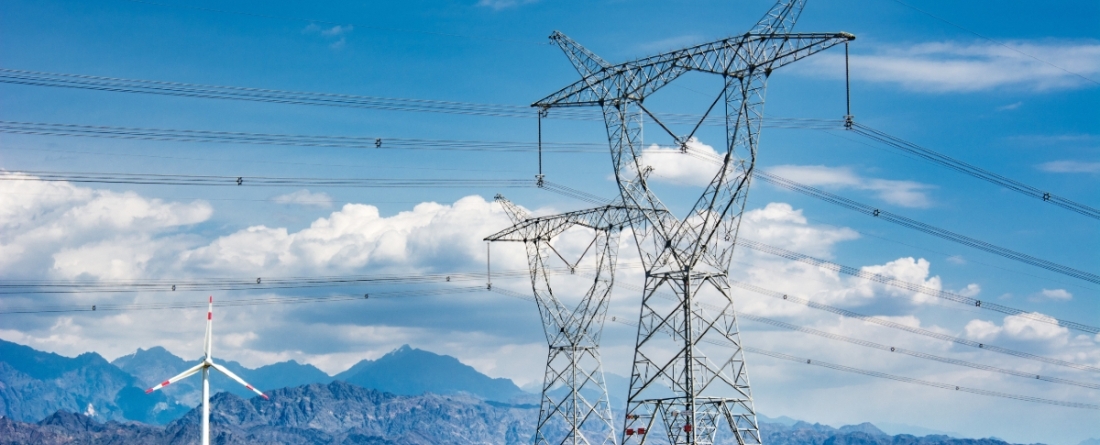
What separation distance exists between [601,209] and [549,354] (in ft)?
52.3

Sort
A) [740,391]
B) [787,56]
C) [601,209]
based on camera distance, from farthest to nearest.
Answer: [601,209]
[740,391]
[787,56]

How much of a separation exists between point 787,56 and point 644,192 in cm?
1505

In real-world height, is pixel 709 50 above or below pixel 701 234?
above

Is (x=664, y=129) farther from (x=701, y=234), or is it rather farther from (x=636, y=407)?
(x=636, y=407)

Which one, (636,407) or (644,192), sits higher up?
(644,192)

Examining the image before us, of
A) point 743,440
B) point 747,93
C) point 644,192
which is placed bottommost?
point 743,440

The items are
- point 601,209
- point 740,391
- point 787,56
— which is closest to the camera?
point 787,56

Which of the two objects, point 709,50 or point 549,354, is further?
point 549,354

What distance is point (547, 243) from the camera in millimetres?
122500

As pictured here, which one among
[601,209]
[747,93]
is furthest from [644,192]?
[601,209]

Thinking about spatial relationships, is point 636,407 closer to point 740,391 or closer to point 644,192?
point 740,391

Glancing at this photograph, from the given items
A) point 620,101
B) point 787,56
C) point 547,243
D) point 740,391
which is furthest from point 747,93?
point 547,243

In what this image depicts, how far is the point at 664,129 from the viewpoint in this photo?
288 ft

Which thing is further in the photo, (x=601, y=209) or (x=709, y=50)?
(x=601, y=209)
